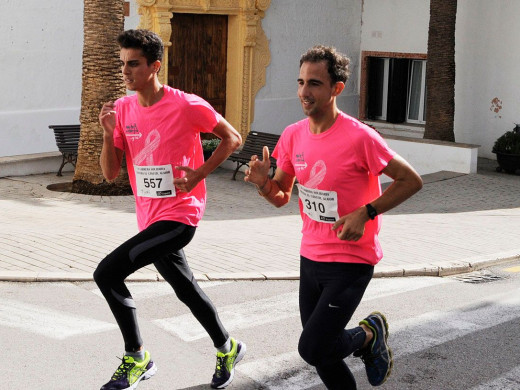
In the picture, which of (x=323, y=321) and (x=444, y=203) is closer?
(x=323, y=321)

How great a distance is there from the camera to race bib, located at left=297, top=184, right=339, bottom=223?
4.78 meters

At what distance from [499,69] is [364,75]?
13.2ft

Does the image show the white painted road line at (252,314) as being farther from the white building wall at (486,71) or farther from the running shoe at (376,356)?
the white building wall at (486,71)

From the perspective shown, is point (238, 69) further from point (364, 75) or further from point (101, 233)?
point (101, 233)

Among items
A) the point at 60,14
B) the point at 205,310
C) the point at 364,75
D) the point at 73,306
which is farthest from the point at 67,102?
the point at 205,310

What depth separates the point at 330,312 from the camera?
4.71 meters

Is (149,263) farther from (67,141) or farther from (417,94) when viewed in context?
(417,94)

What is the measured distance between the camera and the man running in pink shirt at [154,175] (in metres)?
5.35

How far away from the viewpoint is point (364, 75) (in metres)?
23.8

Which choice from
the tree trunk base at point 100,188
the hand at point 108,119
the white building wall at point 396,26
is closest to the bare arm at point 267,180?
the hand at point 108,119

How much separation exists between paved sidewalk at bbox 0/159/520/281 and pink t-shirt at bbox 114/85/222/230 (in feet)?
9.91

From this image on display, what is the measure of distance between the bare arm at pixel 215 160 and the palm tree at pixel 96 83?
8821 millimetres

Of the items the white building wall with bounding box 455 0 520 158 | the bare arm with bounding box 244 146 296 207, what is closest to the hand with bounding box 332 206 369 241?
the bare arm with bounding box 244 146 296 207

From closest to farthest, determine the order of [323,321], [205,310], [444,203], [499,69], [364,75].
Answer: [323,321]
[205,310]
[444,203]
[499,69]
[364,75]
